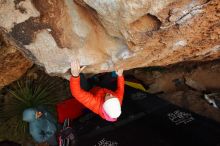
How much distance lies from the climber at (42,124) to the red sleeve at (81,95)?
3.90 ft

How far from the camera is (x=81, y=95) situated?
177 inches

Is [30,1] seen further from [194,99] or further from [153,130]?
[194,99]

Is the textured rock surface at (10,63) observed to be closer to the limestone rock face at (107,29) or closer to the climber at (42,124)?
the climber at (42,124)

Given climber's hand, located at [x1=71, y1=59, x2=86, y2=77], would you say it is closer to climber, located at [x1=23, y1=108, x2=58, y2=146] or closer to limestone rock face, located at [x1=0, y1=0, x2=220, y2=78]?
limestone rock face, located at [x1=0, y1=0, x2=220, y2=78]

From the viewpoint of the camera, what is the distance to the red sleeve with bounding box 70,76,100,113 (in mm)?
4344

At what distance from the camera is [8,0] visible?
Answer: 3557 mm

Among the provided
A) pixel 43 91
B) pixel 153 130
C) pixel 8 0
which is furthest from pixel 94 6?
pixel 43 91

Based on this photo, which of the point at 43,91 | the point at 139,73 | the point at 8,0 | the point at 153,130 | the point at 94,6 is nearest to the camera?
the point at 94,6

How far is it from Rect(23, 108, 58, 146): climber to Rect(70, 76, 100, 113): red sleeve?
119cm

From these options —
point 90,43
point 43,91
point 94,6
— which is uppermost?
point 94,6

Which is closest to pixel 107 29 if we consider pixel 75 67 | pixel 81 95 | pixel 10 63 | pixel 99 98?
pixel 75 67

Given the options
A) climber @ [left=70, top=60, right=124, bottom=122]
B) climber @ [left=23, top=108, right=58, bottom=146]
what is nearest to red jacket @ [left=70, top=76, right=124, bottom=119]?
climber @ [left=70, top=60, right=124, bottom=122]

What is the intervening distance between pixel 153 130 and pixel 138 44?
2.29 metres

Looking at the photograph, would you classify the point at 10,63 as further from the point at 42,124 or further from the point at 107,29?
the point at 107,29
